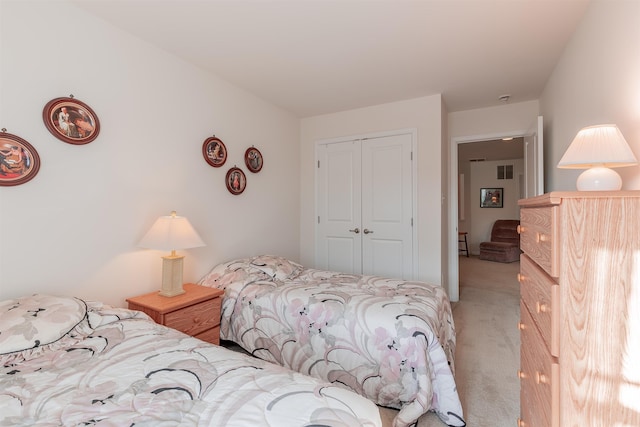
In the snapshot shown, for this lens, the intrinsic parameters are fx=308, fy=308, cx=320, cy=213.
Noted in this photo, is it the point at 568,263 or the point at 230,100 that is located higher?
the point at 230,100

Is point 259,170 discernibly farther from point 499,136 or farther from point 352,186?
point 499,136

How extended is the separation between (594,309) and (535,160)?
2.55m

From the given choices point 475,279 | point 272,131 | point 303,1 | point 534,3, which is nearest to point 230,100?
point 272,131

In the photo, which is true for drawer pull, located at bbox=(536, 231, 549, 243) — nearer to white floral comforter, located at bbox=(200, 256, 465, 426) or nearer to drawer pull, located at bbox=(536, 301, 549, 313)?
drawer pull, located at bbox=(536, 301, 549, 313)

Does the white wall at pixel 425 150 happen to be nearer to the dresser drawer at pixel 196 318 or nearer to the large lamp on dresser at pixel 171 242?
the dresser drawer at pixel 196 318

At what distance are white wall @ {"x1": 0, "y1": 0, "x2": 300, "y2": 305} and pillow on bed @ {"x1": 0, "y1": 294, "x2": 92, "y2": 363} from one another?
12.1 inches

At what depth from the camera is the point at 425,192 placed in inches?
134

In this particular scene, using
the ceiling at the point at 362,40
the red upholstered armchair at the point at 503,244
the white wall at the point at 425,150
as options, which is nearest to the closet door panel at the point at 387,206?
the white wall at the point at 425,150

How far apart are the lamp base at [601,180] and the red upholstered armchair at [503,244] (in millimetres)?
6019

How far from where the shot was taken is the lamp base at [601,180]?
3.85 ft

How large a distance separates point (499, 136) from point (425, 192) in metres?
1.28

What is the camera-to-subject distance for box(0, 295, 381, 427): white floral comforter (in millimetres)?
934

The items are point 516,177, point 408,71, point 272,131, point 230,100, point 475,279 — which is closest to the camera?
point 408,71

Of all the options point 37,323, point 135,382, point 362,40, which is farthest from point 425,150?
point 37,323
